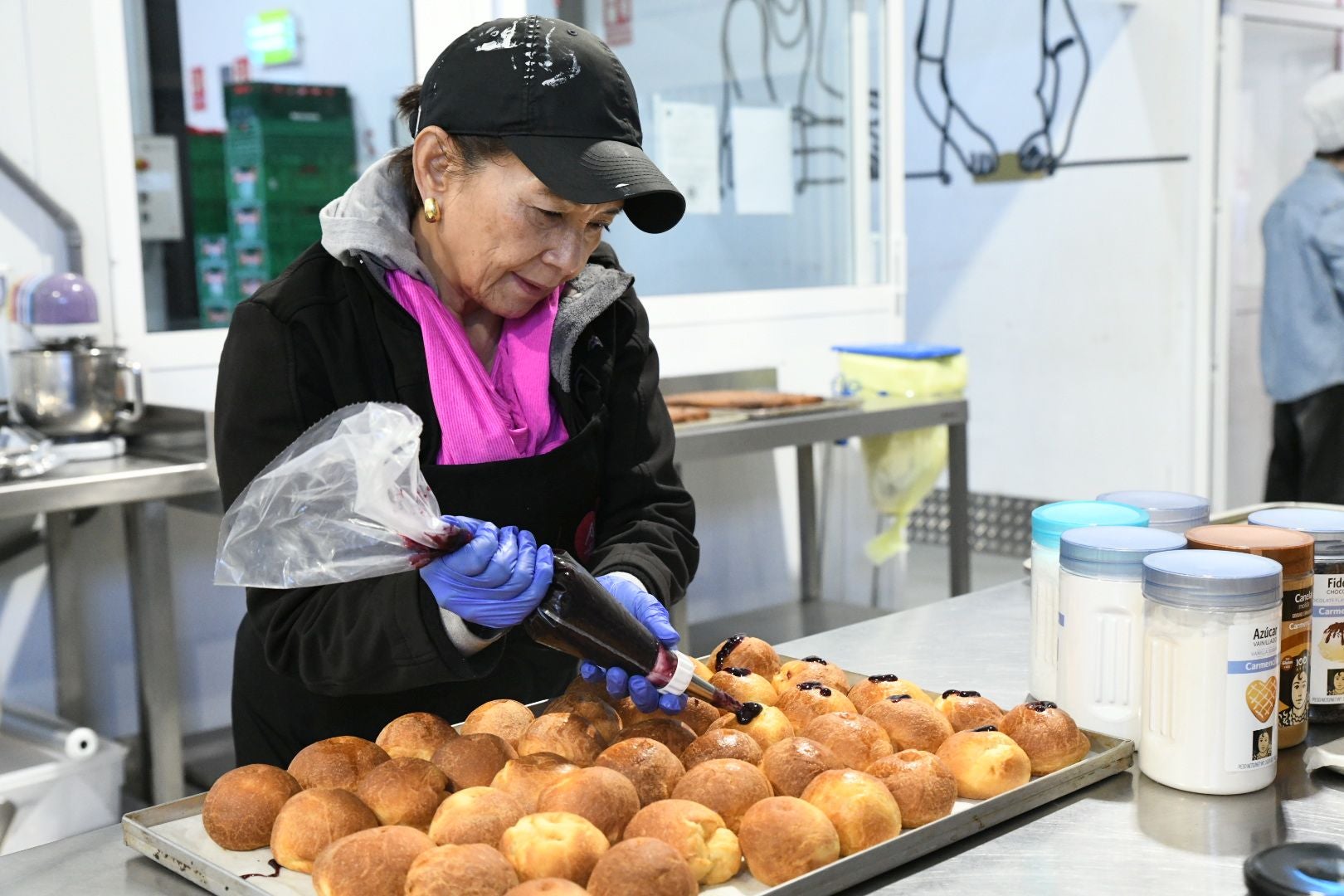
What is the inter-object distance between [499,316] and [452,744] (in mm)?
607

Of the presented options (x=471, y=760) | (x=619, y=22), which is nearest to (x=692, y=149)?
(x=619, y=22)

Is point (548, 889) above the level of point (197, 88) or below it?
below

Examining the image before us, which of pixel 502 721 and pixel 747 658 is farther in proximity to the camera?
pixel 747 658

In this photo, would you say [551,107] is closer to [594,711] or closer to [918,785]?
[594,711]

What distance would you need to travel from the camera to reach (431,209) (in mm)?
1399

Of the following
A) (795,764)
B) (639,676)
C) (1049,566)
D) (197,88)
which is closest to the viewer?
(795,764)

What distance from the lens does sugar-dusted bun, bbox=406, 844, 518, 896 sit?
0.87 m

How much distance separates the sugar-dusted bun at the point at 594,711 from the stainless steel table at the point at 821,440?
5.86 ft

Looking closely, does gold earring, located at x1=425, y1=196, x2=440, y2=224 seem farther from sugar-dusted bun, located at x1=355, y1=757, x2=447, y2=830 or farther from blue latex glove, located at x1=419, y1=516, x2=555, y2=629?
sugar-dusted bun, located at x1=355, y1=757, x2=447, y2=830

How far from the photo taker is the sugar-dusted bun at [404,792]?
1.02 metres

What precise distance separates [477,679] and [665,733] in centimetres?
48

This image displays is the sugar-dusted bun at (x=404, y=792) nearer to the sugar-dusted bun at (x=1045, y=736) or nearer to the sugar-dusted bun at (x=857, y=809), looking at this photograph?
the sugar-dusted bun at (x=857, y=809)

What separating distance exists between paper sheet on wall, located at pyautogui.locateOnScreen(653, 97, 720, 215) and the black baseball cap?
8.77 ft

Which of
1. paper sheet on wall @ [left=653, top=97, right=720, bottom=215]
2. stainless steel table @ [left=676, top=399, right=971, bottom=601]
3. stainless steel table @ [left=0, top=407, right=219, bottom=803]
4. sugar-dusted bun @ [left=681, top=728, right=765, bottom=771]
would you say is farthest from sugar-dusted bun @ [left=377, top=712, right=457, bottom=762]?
paper sheet on wall @ [left=653, top=97, right=720, bottom=215]
